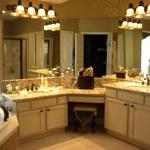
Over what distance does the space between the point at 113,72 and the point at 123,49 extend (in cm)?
48

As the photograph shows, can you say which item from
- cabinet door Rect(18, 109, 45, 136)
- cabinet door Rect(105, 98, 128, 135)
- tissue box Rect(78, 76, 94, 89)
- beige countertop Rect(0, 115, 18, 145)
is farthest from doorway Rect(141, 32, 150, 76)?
beige countertop Rect(0, 115, 18, 145)

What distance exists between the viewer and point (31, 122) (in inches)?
149

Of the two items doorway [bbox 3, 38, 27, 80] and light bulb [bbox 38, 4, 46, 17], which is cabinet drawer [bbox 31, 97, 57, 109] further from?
light bulb [bbox 38, 4, 46, 17]

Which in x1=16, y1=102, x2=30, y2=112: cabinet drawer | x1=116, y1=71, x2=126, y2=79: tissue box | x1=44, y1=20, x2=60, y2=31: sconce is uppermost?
x1=44, y1=20, x2=60, y2=31: sconce

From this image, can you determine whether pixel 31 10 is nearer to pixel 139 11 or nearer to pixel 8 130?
pixel 139 11

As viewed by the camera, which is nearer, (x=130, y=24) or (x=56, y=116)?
(x=56, y=116)

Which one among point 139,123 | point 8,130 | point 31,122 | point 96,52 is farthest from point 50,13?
point 8,130

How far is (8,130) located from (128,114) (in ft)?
7.54

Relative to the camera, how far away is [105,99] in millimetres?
4168

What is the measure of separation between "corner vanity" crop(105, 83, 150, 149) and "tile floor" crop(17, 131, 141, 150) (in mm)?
174

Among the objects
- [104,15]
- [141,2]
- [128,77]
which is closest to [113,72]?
[128,77]

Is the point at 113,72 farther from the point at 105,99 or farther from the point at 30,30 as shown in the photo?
the point at 30,30

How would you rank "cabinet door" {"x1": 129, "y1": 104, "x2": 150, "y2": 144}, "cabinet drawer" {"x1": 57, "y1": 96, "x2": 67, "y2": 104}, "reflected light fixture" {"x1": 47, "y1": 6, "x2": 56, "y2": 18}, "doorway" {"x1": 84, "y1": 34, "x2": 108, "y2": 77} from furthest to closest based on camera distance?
"doorway" {"x1": 84, "y1": 34, "x2": 108, "y2": 77} < "reflected light fixture" {"x1": 47, "y1": 6, "x2": 56, "y2": 18} < "cabinet drawer" {"x1": 57, "y1": 96, "x2": 67, "y2": 104} < "cabinet door" {"x1": 129, "y1": 104, "x2": 150, "y2": 144}

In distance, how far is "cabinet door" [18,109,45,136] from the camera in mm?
3684
